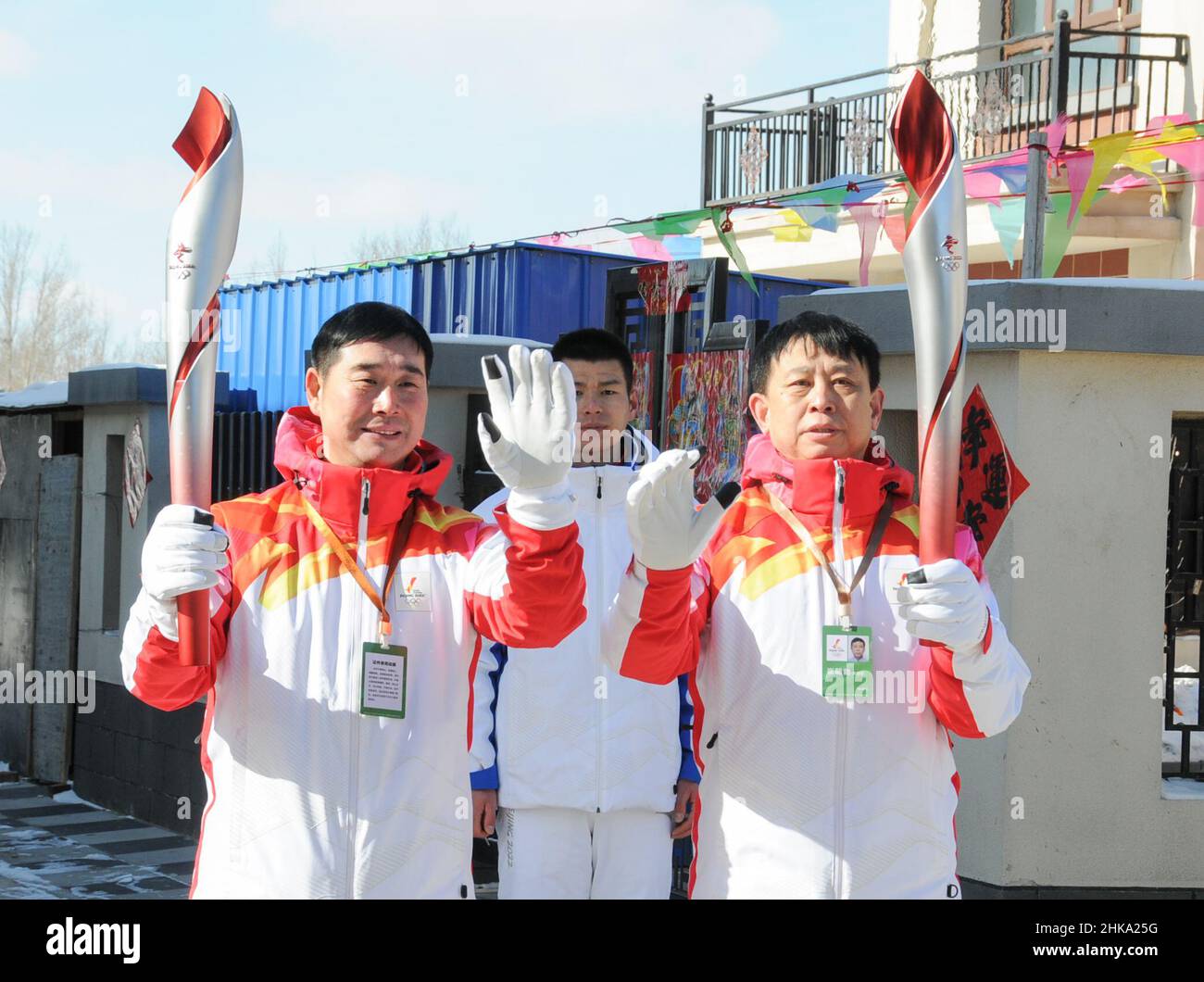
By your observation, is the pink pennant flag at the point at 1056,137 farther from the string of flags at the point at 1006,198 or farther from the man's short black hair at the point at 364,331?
the man's short black hair at the point at 364,331

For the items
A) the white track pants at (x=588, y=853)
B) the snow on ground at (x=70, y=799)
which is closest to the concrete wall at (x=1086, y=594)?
the white track pants at (x=588, y=853)

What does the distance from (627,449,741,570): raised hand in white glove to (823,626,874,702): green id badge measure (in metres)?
0.37

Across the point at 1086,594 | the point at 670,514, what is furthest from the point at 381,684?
the point at 1086,594

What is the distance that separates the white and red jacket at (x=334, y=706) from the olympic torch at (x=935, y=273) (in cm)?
63

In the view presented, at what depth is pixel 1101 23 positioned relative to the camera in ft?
40.8

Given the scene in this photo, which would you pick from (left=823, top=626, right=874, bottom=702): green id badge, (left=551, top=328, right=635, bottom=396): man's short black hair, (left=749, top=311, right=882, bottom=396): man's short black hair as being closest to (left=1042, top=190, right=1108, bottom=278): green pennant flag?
(left=551, top=328, right=635, bottom=396): man's short black hair

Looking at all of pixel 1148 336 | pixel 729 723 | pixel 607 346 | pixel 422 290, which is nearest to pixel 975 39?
pixel 422 290

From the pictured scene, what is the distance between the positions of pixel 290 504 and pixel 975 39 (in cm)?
1211

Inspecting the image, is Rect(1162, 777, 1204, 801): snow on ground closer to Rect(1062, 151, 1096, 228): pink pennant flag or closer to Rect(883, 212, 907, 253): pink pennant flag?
Rect(1062, 151, 1096, 228): pink pennant flag

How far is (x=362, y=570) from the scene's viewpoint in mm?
2459

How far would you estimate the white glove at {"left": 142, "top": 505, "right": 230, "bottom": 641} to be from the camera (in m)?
2.23

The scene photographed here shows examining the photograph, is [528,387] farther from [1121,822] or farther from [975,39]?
[975,39]

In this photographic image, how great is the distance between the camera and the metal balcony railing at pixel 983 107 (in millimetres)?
11375

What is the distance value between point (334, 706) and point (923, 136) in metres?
1.29
